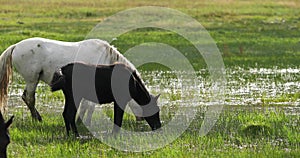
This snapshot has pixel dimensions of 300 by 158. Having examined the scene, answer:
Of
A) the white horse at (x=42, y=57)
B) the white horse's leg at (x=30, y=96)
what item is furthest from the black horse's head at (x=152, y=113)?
the white horse's leg at (x=30, y=96)

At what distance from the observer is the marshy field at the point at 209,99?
9828 mm

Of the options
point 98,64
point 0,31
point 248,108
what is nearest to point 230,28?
point 0,31

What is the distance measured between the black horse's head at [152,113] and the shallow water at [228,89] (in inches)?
115

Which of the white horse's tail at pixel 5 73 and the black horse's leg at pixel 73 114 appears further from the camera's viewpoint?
the white horse's tail at pixel 5 73

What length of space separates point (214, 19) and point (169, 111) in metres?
30.1

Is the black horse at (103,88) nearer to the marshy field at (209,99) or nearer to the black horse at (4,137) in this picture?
the marshy field at (209,99)

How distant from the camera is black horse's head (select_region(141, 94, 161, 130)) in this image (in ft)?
38.1

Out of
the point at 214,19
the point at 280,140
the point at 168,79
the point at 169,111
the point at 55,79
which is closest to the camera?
the point at 280,140

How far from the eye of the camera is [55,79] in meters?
11.3

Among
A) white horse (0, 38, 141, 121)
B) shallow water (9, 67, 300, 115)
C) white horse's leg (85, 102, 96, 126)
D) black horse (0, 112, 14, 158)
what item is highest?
white horse (0, 38, 141, 121)

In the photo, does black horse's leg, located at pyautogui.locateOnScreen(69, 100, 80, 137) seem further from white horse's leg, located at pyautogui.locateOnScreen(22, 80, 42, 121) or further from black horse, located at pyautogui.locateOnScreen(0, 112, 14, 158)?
black horse, located at pyautogui.locateOnScreen(0, 112, 14, 158)

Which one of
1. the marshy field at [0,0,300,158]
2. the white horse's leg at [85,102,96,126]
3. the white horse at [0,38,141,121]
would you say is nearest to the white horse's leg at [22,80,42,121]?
the white horse at [0,38,141,121]

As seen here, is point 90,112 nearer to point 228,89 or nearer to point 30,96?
point 30,96

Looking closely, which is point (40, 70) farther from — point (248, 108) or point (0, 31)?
point (0, 31)
